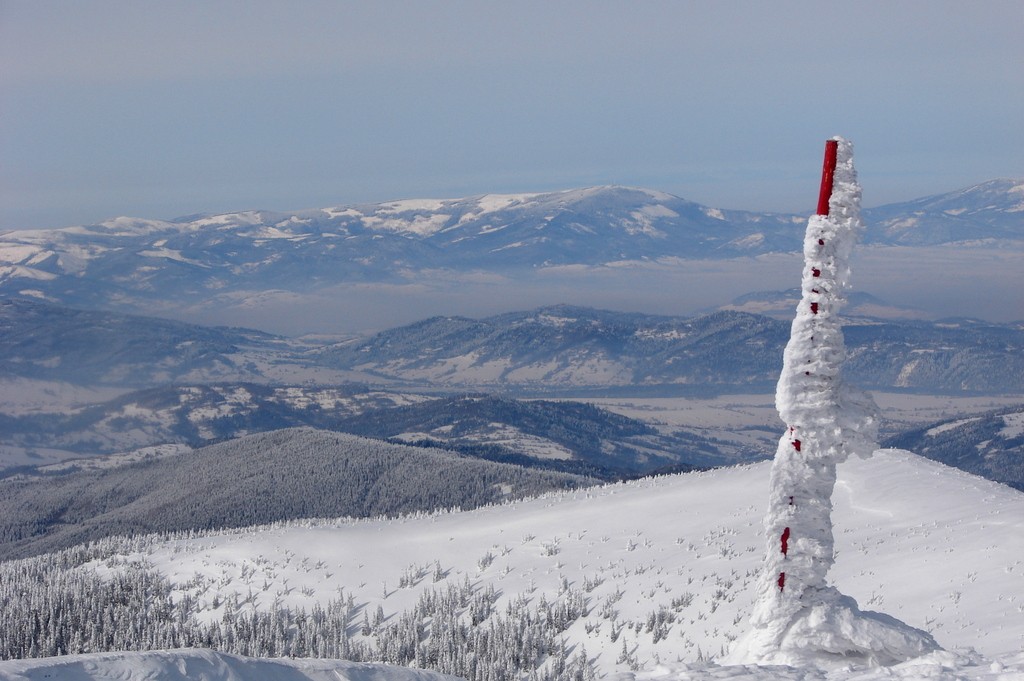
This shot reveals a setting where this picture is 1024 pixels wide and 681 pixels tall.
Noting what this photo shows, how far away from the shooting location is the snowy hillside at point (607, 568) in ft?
150

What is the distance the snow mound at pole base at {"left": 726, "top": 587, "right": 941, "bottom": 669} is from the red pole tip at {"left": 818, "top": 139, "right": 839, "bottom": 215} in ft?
24.4

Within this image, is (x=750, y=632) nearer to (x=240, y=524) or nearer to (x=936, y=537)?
(x=936, y=537)

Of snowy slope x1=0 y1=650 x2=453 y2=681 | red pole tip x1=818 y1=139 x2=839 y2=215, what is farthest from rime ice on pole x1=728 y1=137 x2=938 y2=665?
snowy slope x1=0 y1=650 x2=453 y2=681

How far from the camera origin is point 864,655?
23.7m

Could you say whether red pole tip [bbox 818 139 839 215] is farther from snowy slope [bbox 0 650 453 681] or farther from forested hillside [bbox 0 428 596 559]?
forested hillside [bbox 0 428 596 559]

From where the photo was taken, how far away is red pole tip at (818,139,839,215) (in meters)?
23.8

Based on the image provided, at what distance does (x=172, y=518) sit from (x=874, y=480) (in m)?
101

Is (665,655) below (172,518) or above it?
above

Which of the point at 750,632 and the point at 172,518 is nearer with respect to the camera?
the point at 750,632

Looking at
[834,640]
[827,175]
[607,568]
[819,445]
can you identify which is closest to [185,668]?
[834,640]

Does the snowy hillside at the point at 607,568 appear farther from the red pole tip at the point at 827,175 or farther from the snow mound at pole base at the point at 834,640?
the red pole tip at the point at 827,175

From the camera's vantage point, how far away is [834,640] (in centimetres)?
2398

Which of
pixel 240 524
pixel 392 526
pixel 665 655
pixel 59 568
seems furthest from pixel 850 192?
pixel 240 524

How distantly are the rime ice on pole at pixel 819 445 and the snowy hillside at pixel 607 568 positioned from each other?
12.2 metres
